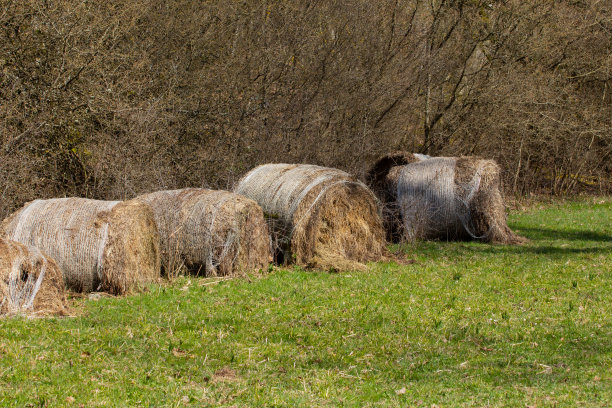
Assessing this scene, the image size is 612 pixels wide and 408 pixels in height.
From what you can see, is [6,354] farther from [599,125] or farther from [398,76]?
[599,125]

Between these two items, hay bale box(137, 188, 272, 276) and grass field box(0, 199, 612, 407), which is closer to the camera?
grass field box(0, 199, 612, 407)

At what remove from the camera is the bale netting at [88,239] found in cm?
894

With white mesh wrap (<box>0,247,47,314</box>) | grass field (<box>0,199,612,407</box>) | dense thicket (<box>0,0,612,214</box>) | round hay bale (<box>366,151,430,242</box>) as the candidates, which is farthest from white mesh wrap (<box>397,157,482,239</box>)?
white mesh wrap (<box>0,247,47,314</box>)

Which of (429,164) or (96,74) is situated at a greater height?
(96,74)

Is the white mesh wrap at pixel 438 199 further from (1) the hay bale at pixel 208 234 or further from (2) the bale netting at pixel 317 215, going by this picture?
(1) the hay bale at pixel 208 234

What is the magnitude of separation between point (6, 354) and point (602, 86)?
2412 cm

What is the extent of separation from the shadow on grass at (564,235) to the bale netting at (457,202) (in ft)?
2.91

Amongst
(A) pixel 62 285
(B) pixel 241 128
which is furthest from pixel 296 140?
(A) pixel 62 285

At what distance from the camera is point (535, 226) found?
682 inches

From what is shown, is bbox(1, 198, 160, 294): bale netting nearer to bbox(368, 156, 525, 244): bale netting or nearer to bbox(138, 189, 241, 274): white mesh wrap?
bbox(138, 189, 241, 274): white mesh wrap

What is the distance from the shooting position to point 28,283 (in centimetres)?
763

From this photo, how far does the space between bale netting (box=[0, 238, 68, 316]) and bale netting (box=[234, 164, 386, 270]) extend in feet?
14.2

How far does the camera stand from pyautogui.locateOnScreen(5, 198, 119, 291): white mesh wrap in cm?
894

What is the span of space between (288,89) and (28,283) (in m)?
11.1
